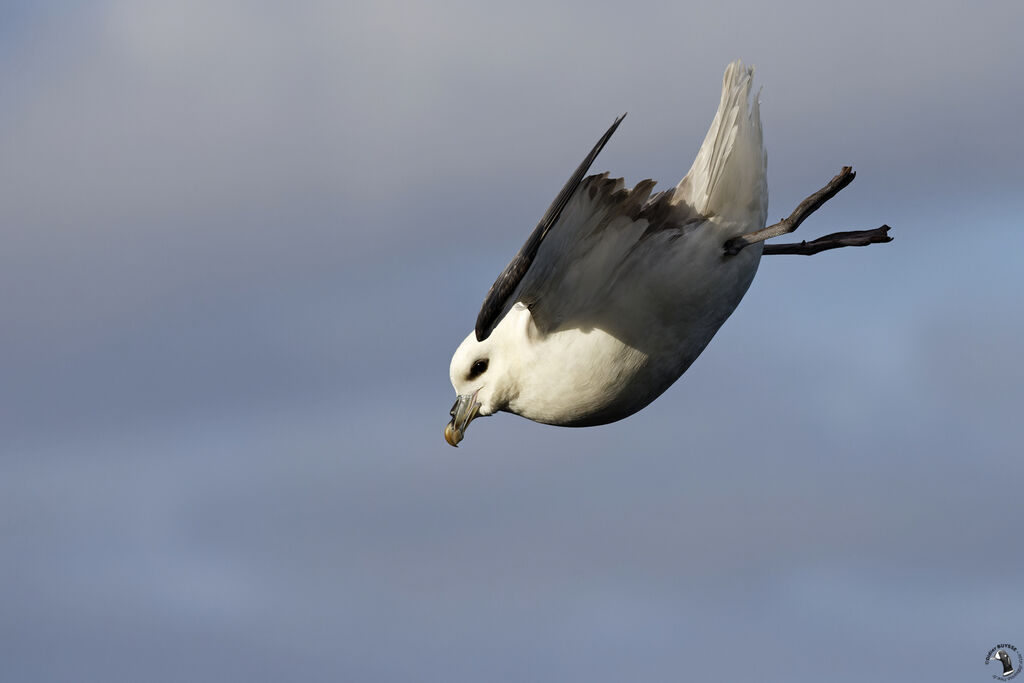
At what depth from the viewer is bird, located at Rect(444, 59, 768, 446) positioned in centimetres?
1155

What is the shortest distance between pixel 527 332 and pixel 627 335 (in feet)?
2.61

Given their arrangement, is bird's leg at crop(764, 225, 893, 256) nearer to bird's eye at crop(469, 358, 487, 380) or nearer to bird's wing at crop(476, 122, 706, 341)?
bird's wing at crop(476, 122, 706, 341)

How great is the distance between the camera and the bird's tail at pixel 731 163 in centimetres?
1191

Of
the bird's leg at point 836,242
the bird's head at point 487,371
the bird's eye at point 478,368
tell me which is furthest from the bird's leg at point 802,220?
the bird's eye at point 478,368

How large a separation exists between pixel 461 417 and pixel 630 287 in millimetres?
1758

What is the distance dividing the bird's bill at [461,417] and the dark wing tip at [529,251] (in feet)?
5.48

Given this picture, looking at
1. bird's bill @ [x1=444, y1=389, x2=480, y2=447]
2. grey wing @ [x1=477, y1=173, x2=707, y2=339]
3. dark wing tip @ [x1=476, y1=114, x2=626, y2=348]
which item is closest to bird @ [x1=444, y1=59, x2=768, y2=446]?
grey wing @ [x1=477, y1=173, x2=707, y2=339]

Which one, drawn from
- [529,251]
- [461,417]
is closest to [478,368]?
[461,417]

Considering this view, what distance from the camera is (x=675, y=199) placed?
12.0 metres

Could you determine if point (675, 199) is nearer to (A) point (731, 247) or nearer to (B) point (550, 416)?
(A) point (731, 247)

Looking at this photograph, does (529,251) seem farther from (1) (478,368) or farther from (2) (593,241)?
(1) (478,368)

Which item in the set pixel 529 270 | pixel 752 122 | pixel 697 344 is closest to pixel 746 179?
pixel 752 122

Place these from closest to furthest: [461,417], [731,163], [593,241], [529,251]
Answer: [529,251] < [593,241] < [731,163] < [461,417]

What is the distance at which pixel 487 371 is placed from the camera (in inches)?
483
